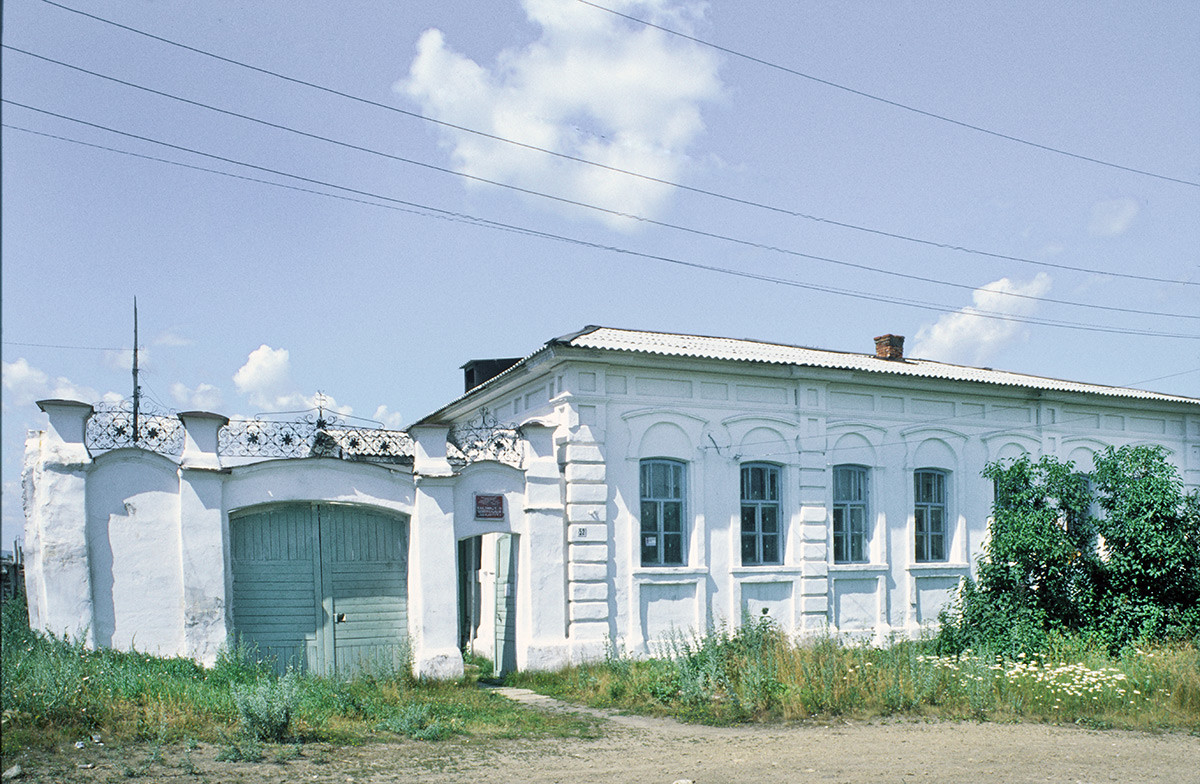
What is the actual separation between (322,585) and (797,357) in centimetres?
875

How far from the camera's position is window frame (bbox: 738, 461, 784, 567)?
49.3 ft

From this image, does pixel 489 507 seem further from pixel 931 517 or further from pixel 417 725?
pixel 931 517

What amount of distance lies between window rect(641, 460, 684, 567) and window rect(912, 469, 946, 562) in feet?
15.6

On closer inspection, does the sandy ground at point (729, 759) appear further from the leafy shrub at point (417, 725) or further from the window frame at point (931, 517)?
the window frame at point (931, 517)

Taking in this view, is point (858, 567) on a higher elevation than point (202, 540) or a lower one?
lower

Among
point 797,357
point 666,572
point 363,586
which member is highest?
point 797,357

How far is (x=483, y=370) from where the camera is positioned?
21062 millimetres

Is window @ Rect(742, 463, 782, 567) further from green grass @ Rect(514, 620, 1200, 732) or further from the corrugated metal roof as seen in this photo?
green grass @ Rect(514, 620, 1200, 732)

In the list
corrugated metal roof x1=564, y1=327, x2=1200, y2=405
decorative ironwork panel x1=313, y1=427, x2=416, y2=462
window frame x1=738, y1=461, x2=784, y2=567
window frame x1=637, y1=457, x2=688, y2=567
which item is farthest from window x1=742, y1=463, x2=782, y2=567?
decorative ironwork panel x1=313, y1=427, x2=416, y2=462

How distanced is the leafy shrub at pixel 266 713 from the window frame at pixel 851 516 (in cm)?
991

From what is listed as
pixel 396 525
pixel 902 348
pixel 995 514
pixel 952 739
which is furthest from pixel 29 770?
pixel 902 348

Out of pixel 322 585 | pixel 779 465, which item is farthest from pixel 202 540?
pixel 779 465

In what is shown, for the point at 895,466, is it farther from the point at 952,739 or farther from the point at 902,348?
the point at 952,739

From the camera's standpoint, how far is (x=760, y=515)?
15.2 metres
